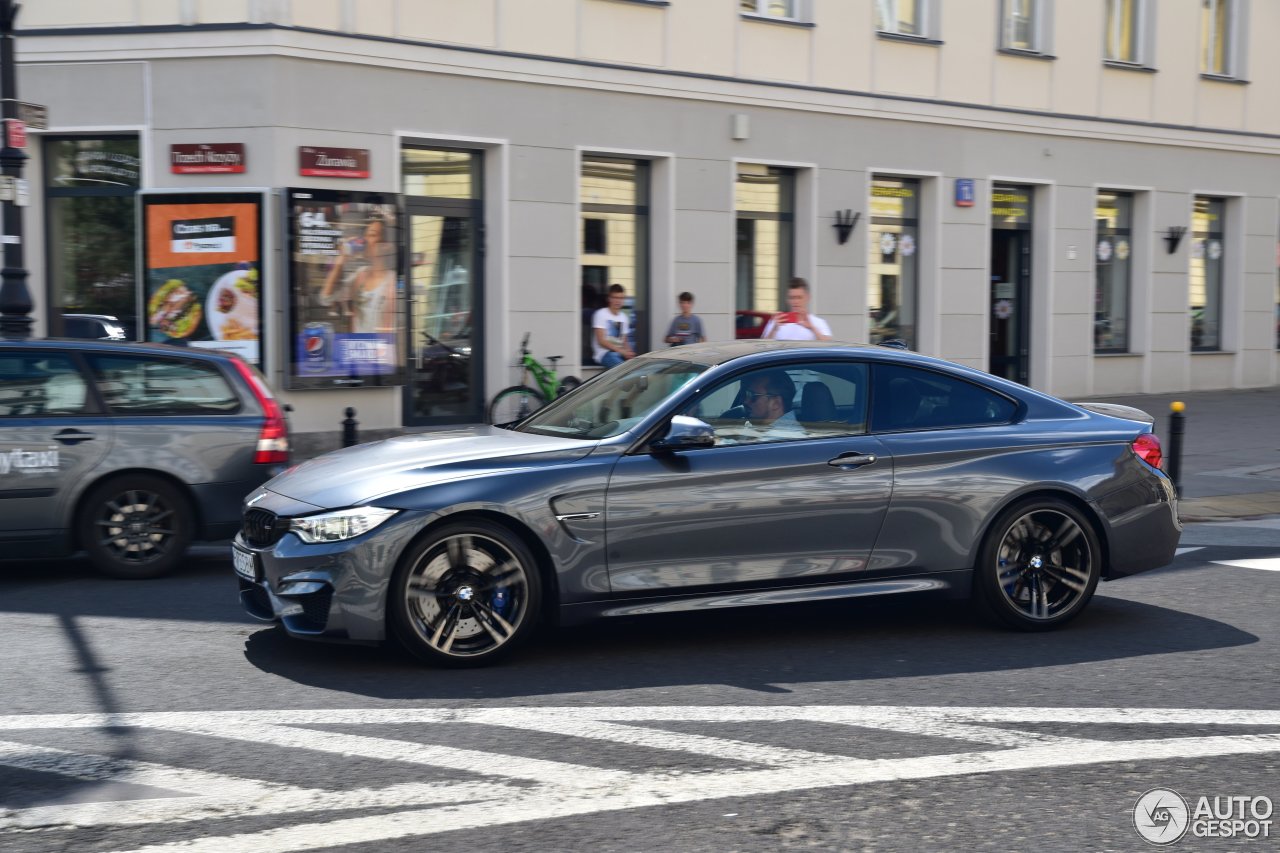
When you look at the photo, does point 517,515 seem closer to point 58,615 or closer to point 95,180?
point 58,615

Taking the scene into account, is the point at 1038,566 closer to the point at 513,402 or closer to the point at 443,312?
the point at 513,402

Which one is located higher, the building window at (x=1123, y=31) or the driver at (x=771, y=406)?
the building window at (x=1123, y=31)

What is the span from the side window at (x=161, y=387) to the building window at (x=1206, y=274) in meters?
19.5

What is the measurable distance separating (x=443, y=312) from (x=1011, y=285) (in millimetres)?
9599

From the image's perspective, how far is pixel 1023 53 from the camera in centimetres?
2184

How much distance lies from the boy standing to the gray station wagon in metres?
8.96

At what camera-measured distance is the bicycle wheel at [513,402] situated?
16734 millimetres

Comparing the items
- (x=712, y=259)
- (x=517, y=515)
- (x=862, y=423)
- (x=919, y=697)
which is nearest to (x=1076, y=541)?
(x=862, y=423)

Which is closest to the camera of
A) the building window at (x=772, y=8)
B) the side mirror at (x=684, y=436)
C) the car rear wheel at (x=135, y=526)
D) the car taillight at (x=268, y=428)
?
the side mirror at (x=684, y=436)

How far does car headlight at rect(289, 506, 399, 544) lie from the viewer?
620 centimetres

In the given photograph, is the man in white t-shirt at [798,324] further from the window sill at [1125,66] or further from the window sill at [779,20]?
the window sill at [1125,66]

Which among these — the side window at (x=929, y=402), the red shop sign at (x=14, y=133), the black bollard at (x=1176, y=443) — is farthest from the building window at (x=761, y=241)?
the side window at (x=929, y=402)

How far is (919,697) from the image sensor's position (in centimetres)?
598

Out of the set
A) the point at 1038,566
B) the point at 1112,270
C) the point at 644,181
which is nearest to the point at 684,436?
the point at 1038,566
